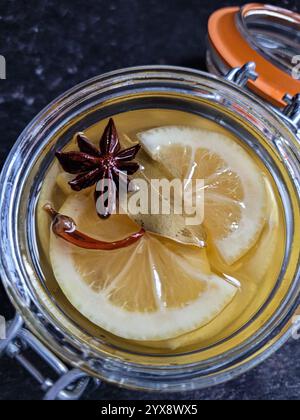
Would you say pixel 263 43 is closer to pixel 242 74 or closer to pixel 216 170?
pixel 242 74

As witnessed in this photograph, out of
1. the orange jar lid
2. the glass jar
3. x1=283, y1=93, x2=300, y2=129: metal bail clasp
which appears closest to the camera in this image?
the glass jar

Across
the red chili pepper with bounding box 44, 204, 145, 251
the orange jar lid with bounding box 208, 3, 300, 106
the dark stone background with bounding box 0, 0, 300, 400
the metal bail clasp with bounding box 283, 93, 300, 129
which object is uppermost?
the dark stone background with bounding box 0, 0, 300, 400

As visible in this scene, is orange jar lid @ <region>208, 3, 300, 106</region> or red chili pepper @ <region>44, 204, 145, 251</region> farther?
orange jar lid @ <region>208, 3, 300, 106</region>

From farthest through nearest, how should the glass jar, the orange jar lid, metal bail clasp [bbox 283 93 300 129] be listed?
the orange jar lid < metal bail clasp [bbox 283 93 300 129] < the glass jar

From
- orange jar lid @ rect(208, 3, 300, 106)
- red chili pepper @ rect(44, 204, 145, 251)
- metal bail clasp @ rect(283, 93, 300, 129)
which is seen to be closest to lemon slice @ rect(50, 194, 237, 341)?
red chili pepper @ rect(44, 204, 145, 251)

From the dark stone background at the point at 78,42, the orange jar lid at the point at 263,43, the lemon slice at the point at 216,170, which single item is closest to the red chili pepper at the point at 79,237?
the lemon slice at the point at 216,170

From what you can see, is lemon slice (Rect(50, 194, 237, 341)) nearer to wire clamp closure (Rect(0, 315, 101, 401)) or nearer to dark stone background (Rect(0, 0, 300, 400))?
wire clamp closure (Rect(0, 315, 101, 401))

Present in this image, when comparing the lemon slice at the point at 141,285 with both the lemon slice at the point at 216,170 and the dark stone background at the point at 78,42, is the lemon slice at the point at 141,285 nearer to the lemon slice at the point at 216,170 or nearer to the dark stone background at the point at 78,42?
the lemon slice at the point at 216,170
